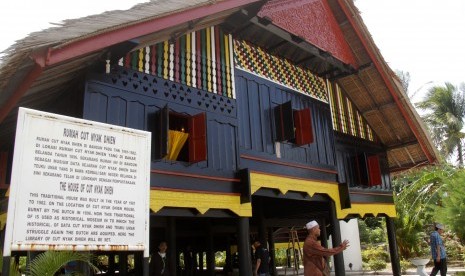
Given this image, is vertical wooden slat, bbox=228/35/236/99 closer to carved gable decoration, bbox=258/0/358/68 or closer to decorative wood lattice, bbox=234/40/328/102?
decorative wood lattice, bbox=234/40/328/102

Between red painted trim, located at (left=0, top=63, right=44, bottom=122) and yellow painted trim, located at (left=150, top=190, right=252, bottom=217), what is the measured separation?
230 cm

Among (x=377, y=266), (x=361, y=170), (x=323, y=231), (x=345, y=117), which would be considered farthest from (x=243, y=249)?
(x=377, y=266)

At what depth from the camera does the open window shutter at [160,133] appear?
262 inches

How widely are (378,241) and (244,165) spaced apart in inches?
920

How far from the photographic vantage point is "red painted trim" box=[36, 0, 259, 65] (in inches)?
207

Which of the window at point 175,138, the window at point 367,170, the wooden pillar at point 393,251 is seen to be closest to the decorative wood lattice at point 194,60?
the window at point 175,138

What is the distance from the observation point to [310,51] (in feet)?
31.1

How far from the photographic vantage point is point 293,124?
29.1ft

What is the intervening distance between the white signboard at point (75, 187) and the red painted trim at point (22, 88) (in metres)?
1.45

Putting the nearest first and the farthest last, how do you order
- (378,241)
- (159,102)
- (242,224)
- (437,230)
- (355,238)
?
(159,102), (242,224), (437,230), (355,238), (378,241)

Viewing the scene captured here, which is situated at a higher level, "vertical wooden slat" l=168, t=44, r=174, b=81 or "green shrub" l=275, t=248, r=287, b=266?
A: "vertical wooden slat" l=168, t=44, r=174, b=81

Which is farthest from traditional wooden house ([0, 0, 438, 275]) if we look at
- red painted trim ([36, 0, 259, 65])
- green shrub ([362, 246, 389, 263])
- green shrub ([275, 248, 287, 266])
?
green shrub ([275, 248, 287, 266])

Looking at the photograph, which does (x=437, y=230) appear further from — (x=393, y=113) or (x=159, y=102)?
(x=159, y=102)

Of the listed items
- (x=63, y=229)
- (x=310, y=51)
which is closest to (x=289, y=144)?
(x=310, y=51)
